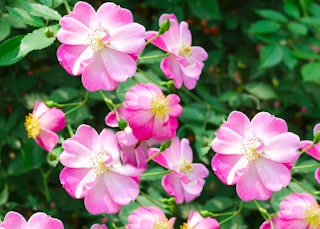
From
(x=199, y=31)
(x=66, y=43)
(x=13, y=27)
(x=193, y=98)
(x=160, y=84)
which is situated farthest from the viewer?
(x=199, y=31)

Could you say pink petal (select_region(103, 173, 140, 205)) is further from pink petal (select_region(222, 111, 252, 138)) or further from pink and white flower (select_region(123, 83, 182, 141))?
pink petal (select_region(222, 111, 252, 138))

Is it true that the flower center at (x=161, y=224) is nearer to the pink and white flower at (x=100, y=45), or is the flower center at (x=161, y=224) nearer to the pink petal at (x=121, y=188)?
the pink petal at (x=121, y=188)

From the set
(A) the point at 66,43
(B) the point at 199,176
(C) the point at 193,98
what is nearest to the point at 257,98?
(C) the point at 193,98

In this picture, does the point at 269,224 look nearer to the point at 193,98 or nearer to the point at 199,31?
the point at 193,98

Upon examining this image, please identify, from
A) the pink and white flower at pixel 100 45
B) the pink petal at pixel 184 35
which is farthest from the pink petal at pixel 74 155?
the pink petal at pixel 184 35

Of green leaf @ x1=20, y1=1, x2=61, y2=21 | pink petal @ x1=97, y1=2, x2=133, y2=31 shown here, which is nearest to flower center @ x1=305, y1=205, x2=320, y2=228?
pink petal @ x1=97, y1=2, x2=133, y2=31

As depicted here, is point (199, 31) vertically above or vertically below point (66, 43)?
below

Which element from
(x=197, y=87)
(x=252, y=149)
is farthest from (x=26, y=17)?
(x=197, y=87)

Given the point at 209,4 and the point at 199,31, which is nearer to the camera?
the point at 209,4

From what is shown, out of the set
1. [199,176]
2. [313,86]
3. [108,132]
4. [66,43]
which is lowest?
[313,86]
